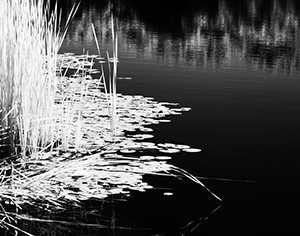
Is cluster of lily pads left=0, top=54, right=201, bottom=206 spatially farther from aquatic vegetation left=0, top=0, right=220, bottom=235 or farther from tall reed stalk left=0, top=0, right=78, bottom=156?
tall reed stalk left=0, top=0, right=78, bottom=156

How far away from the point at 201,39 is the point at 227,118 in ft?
56.5

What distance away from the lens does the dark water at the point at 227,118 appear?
22.1 ft

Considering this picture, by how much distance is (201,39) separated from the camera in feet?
92.1

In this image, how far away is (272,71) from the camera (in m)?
17.8

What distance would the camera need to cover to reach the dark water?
22.1ft

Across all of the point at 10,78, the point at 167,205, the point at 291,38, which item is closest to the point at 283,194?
the point at 167,205

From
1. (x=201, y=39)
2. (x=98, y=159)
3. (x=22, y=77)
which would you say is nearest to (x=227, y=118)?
(x=98, y=159)

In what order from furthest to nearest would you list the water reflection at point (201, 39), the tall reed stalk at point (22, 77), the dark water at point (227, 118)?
the water reflection at point (201, 39) → the tall reed stalk at point (22, 77) → the dark water at point (227, 118)

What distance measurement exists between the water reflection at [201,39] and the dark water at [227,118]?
0.07 meters

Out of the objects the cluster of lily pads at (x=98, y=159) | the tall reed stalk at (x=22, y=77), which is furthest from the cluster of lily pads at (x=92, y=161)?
the tall reed stalk at (x=22, y=77)

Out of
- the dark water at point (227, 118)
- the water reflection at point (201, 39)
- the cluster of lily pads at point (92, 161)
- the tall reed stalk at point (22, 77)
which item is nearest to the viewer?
the dark water at point (227, 118)

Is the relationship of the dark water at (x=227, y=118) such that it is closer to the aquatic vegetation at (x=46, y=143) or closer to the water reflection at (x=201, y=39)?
the water reflection at (x=201, y=39)

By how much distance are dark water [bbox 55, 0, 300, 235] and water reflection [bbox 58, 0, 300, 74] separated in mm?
73

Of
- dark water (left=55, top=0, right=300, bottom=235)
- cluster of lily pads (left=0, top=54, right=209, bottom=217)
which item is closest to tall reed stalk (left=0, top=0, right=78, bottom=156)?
cluster of lily pads (left=0, top=54, right=209, bottom=217)
